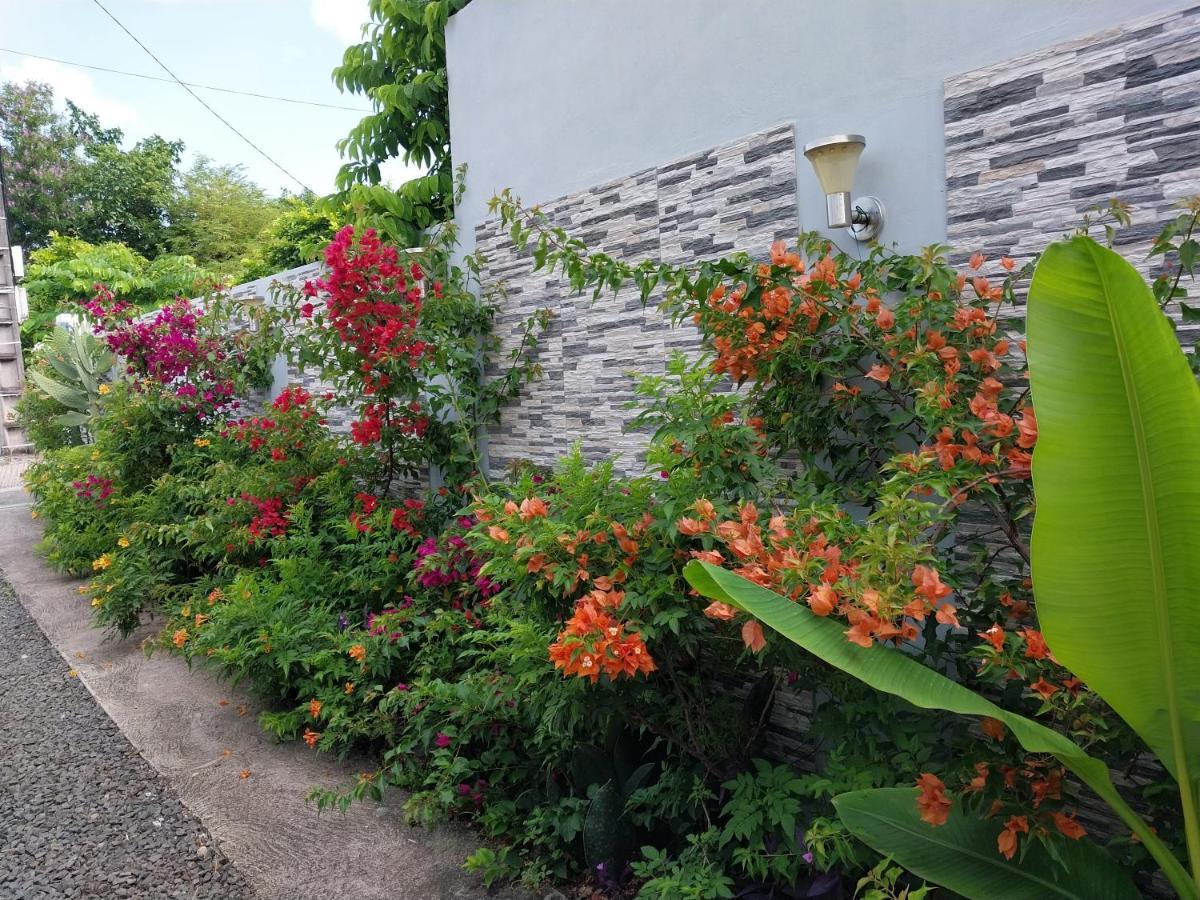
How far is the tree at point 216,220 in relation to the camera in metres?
25.2

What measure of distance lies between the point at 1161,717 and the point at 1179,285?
1095 millimetres

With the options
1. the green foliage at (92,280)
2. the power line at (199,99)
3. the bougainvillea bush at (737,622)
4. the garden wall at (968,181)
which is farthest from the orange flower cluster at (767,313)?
the green foliage at (92,280)

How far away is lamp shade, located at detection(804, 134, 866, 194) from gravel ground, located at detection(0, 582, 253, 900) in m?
2.93

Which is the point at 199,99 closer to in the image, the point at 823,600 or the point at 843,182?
the point at 843,182

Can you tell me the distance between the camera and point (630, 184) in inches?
147

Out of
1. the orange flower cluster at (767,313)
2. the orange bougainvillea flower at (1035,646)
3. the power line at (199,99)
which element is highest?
the power line at (199,99)

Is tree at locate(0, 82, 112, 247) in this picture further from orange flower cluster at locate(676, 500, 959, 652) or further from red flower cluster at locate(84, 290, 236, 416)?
orange flower cluster at locate(676, 500, 959, 652)

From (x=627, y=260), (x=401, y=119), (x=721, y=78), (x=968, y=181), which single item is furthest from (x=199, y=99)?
(x=968, y=181)

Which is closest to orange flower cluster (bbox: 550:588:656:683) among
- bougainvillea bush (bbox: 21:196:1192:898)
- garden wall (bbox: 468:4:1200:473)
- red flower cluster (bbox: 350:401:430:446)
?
bougainvillea bush (bbox: 21:196:1192:898)

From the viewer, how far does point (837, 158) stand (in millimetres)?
2656

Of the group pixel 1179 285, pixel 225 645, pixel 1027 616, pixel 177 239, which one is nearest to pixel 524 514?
pixel 1027 616

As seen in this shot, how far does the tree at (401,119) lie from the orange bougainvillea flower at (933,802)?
14.5 ft

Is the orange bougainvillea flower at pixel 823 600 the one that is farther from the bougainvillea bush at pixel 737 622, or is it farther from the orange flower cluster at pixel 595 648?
the orange flower cluster at pixel 595 648

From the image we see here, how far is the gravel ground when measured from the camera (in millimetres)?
2827
